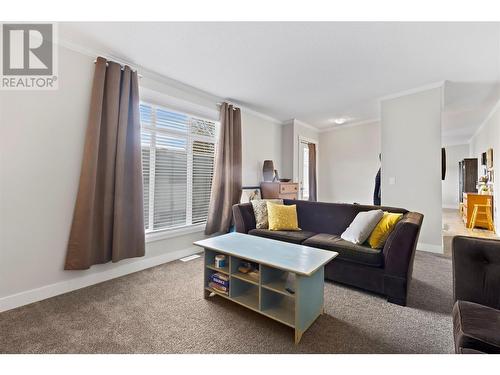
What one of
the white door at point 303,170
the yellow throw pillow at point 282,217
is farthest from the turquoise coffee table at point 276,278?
the white door at point 303,170

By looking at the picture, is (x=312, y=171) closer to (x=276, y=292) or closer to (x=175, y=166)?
(x=175, y=166)

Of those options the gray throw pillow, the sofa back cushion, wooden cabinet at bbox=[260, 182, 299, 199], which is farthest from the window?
the sofa back cushion

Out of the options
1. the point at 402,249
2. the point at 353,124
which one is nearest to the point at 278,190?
the point at 402,249

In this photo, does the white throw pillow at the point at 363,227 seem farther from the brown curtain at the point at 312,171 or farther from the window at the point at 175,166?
the brown curtain at the point at 312,171

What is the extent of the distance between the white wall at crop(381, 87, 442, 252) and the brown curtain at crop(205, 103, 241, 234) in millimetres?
2540

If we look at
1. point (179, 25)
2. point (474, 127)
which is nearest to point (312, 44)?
point (179, 25)

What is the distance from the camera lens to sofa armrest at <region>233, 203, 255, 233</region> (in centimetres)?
314

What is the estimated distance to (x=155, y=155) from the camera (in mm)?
3174

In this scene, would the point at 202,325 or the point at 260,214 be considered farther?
the point at 260,214

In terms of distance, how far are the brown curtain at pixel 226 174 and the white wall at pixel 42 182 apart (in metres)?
1.59

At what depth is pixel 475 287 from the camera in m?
1.37

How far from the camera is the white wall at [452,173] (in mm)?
8602

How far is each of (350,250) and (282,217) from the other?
0.99m
